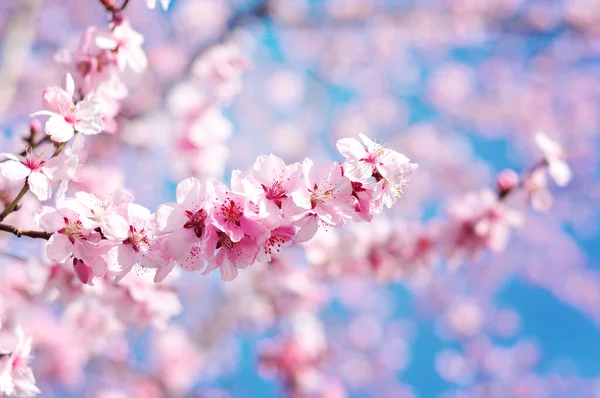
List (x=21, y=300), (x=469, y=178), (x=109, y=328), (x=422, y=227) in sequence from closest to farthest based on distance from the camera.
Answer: (x=21, y=300) < (x=109, y=328) < (x=422, y=227) < (x=469, y=178)

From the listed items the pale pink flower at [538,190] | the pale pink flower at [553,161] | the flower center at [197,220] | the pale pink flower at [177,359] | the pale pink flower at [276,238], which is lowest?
the pale pink flower at [177,359]

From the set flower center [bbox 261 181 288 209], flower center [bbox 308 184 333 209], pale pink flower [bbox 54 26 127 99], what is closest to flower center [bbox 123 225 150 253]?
flower center [bbox 261 181 288 209]

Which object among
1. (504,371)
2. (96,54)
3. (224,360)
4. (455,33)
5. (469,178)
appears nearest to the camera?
(96,54)

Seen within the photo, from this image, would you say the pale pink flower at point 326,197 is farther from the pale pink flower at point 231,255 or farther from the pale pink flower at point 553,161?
the pale pink flower at point 553,161

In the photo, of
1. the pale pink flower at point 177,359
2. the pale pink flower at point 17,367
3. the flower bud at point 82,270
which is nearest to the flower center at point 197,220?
the flower bud at point 82,270

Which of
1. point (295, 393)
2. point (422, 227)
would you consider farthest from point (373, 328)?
point (422, 227)

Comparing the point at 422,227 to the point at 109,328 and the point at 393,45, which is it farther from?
the point at 393,45
